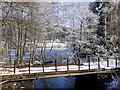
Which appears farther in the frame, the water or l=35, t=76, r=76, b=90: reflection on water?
l=35, t=76, r=76, b=90: reflection on water

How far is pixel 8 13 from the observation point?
649 cm

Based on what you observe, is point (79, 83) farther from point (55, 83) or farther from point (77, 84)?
point (55, 83)

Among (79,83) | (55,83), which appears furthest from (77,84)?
(55,83)

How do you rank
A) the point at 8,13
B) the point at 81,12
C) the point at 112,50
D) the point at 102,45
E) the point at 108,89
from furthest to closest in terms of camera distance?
the point at 81,12 < the point at 102,45 < the point at 112,50 < the point at 108,89 < the point at 8,13

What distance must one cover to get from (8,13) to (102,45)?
765 centimetres

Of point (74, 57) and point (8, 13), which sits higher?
point (8, 13)

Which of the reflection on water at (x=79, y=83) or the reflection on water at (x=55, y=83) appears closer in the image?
the reflection on water at (x=79, y=83)

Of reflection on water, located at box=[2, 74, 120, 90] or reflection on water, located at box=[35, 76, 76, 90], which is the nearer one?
reflection on water, located at box=[2, 74, 120, 90]

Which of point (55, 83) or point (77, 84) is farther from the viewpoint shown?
point (77, 84)

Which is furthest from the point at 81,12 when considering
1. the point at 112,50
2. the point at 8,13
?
the point at 8,13

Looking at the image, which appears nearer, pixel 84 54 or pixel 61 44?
pixel 84 54

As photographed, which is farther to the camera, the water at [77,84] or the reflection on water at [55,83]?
the reflection on water at [55,83]

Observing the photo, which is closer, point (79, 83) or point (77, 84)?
point (79, 83)

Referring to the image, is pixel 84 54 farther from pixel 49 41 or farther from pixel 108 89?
pixel 108 89
